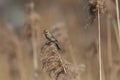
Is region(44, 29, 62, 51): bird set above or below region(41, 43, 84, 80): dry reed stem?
above

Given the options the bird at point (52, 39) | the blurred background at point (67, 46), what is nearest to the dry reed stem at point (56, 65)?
the bird at point (52, 39)

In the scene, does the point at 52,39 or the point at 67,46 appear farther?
the point at 67,46

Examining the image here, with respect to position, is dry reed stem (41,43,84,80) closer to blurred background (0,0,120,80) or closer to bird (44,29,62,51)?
bird (44,29,62,51)

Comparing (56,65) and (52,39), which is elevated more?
(52,39)

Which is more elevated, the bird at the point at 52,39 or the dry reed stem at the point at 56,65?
the bird at the point at 52,39

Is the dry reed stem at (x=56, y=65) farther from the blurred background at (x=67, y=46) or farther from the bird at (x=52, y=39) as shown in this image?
the blurred background at (x=67, y=46)

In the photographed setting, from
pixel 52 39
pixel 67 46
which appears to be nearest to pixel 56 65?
pixel 52 39

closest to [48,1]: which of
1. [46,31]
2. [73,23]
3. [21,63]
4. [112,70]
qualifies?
[73,23]

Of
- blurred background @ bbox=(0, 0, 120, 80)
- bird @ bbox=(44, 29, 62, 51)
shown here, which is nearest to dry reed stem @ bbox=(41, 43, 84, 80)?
bird @ bbox=(44, 29, 62, 51)

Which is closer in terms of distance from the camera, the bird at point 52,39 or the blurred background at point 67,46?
the bird at point 52,39

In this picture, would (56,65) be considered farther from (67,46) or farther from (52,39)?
(67,46)

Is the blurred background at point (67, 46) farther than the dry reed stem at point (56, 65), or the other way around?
the blurred background at point (67, 46)

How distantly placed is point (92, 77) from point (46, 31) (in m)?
1.58

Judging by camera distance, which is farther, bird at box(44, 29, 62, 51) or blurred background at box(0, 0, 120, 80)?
blurred background at box(0, 0, 120, 80)
